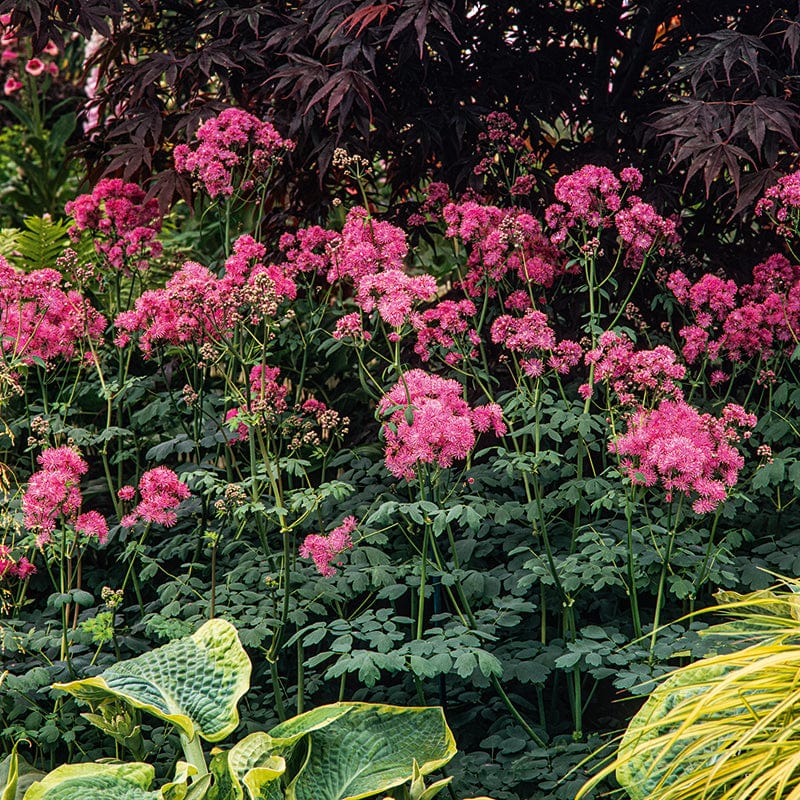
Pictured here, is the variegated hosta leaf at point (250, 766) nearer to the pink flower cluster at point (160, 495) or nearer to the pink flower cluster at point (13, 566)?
the pink flower cluster at point (160, 495)

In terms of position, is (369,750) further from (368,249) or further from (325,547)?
(368,249)

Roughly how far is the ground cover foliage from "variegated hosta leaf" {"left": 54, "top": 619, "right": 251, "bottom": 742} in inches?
6.3

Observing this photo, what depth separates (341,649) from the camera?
7.34 feet

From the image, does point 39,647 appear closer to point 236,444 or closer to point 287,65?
point 236,444

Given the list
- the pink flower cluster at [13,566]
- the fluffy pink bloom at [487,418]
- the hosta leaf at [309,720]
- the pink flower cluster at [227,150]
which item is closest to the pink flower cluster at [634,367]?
the fluffy pink bloom at [487,418]

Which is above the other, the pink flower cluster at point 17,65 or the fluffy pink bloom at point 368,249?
the pink flower cluster at point 17,65

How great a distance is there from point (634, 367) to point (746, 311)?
57cm

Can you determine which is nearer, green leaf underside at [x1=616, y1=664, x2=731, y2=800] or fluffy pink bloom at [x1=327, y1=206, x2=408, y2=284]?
green leaf underside at [x1=616, y1=664, x2=731, y2=800]

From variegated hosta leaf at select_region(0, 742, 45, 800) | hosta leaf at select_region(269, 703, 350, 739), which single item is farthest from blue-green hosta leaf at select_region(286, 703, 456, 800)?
variegated hosta leaf at select_region(0, 742, 45, 800)

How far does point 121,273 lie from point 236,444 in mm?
684

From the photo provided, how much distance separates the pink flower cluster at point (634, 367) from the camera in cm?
239

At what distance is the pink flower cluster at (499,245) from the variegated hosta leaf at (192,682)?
4.24ft

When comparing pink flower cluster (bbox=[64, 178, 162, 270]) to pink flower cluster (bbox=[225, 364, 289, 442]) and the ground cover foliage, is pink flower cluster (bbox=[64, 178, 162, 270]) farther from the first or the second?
pink flower cluster (bbox=[225, 364, 289, 442])

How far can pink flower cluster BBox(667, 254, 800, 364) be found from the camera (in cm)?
282
